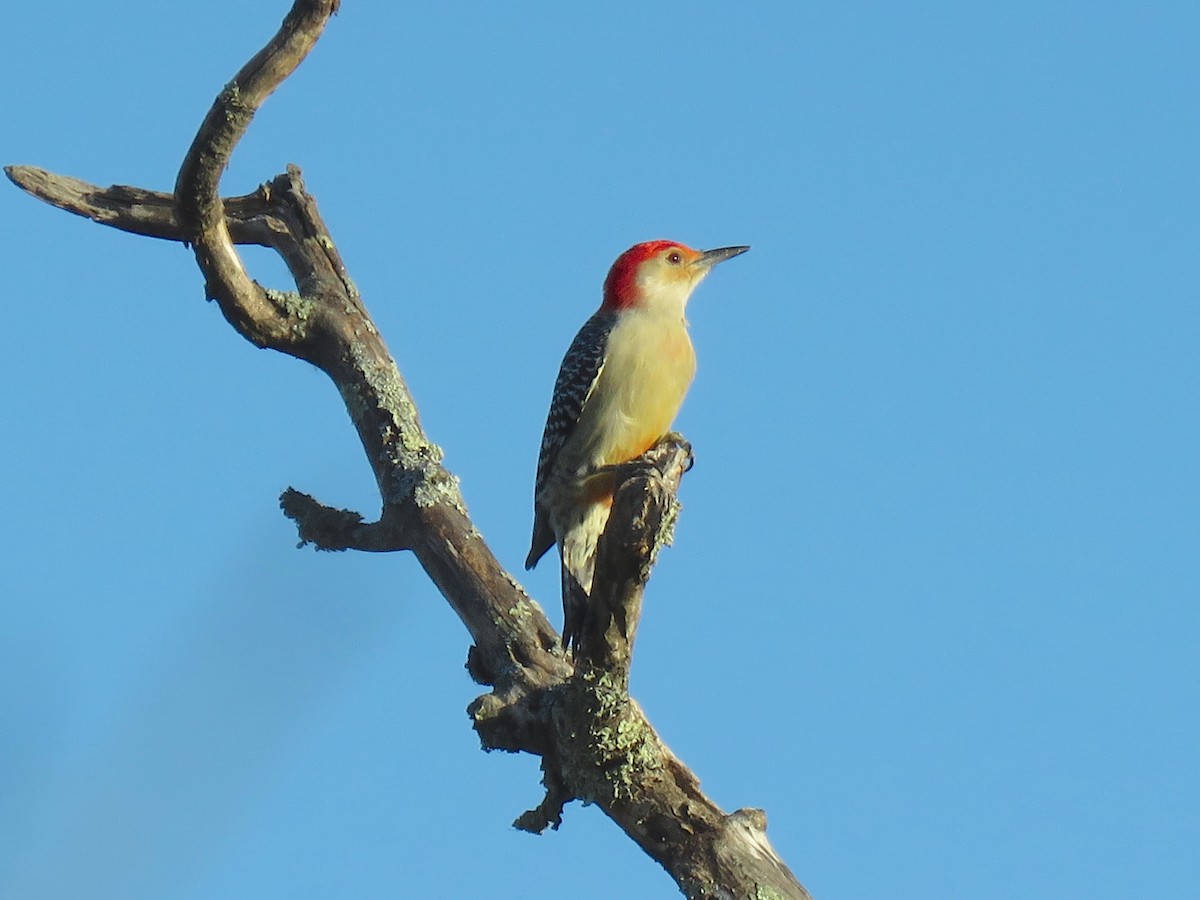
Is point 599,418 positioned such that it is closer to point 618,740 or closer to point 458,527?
point 458,527

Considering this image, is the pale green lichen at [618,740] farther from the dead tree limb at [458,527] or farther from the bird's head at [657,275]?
the bird's head at [657,275]

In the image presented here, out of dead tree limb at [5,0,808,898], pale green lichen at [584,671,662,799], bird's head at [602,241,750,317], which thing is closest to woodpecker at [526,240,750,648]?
bird's head at [602,241,750,317]

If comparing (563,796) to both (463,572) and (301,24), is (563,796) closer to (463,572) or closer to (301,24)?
(463,572)

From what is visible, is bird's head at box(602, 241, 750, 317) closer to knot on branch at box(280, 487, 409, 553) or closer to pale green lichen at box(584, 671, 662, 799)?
knot on branch at box(280, 487, 409, 553)

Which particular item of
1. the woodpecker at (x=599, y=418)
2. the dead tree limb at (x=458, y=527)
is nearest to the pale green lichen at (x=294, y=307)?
the dead tree limb at (x=458, y=527)

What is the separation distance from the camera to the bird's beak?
9.70 m

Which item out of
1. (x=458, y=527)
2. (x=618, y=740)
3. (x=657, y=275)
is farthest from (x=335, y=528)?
(x=657, y=275)

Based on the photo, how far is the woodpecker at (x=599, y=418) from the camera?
27.2ft

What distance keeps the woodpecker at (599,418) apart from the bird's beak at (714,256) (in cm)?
70

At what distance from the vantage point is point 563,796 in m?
5.50

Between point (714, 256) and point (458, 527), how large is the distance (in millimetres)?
3968

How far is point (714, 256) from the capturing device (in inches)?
383

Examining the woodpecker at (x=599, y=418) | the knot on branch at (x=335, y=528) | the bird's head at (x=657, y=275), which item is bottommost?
the knot on branch at (x=335, y=528)

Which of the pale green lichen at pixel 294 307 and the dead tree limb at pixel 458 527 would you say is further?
the pale green lichen at pixel 294 307
